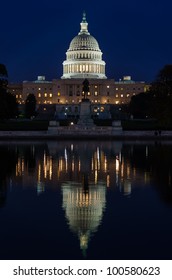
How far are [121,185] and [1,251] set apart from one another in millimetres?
8207

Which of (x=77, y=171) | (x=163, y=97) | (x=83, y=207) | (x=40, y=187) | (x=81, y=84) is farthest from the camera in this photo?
(x=81, y=84)

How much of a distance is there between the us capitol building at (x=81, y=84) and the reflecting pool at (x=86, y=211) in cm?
10645

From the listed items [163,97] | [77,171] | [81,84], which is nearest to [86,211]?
[77,171]

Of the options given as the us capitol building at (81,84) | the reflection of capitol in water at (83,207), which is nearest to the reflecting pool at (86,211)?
the reflection of capitol in water at (83,207)

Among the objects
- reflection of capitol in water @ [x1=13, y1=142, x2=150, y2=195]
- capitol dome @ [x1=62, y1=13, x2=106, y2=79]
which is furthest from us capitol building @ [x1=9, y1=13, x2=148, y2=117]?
reflection of capitol in water @ [x1=13, y1=142, x2=150, y2=195]

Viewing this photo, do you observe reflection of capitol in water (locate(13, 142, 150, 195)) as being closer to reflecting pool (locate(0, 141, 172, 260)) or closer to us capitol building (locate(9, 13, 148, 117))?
reflecting pool (locate(0, 141, 172, 260))

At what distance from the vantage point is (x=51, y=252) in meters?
10.3

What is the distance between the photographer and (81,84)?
13025cm

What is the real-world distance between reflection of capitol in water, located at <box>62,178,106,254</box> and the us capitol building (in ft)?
362

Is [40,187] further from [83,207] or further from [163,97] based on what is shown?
[163,97]

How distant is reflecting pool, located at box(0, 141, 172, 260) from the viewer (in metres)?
10.6

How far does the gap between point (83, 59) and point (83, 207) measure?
120666 millimetres

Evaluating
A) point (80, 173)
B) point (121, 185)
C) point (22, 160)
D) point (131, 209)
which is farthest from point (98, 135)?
point (131, 209)
